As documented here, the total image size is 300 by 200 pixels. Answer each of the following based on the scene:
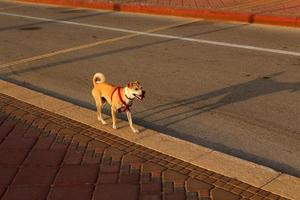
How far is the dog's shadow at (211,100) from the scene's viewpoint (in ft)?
23.3

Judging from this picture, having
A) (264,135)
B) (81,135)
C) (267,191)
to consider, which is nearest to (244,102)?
(264,135)

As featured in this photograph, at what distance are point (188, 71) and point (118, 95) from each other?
3.32 meters

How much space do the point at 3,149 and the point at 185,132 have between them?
6.88 ft

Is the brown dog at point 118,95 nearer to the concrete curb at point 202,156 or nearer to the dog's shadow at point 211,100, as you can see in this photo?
the concrete curb at point 202,156

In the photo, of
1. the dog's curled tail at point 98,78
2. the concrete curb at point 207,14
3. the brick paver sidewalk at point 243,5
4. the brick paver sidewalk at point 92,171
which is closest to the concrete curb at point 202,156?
the brick paver sidewalk at point 92,171

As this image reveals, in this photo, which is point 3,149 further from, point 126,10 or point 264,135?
point 126,10

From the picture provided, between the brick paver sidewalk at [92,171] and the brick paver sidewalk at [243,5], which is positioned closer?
the brick paver sidewalk at [92,171]

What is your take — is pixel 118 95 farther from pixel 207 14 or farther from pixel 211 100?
pixel 207 14

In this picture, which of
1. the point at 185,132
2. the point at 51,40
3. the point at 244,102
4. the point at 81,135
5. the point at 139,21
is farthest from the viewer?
the point at 139,21

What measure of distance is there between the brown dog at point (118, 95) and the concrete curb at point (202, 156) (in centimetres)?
17

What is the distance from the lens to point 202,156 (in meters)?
5.33

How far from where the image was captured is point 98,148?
5707 millimetres

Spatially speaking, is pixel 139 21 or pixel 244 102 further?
pixel 139 21

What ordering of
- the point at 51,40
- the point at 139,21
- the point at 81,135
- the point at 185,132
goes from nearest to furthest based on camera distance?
the point at 81,135, the point at 185,132, the point at 51,40, the point at 139,21
